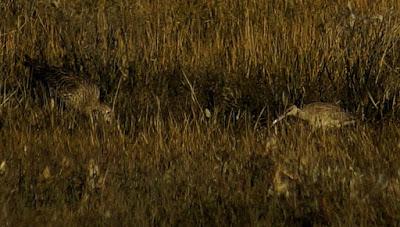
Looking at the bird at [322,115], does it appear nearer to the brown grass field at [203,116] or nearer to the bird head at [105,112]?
the brown grass field at [203,116]

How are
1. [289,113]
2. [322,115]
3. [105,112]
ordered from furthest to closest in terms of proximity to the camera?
[105,112] → [289,113] → [322,115]

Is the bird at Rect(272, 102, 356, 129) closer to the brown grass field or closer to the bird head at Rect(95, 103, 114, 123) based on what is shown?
the brown grass field

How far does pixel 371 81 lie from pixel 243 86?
906mm

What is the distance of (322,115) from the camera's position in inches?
238

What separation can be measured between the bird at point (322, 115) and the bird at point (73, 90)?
3.88 feet

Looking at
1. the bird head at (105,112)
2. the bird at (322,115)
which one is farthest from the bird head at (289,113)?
the bird head at (105,112)

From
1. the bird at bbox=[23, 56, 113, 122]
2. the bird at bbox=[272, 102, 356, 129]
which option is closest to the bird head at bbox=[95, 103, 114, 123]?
the bird at bbox=[23, 56, 113, 122]

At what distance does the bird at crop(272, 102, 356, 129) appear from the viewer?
5.94 m

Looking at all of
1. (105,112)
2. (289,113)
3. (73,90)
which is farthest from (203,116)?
(73,90)

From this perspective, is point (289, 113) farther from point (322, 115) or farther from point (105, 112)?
point (105, 112)

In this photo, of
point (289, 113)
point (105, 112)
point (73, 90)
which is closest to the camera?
point (289, 113)

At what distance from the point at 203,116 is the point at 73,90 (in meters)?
0.98

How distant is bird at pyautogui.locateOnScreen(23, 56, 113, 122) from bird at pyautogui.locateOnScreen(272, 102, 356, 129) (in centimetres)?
118

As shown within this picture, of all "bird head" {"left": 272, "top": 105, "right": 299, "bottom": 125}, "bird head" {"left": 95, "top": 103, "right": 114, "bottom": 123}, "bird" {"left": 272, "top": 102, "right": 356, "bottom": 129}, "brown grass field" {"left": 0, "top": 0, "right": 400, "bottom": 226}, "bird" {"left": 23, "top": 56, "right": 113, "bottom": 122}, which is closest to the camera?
"brown grass field" {"left": 0, "top": 0, "right": 400, "bottom": 226}
